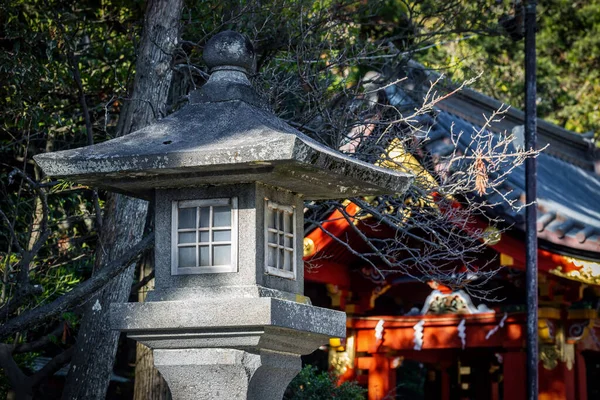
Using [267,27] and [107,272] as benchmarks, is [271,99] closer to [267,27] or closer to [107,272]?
[267,27]

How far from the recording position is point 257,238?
549cm

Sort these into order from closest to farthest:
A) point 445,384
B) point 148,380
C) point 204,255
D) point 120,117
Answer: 1. point 204,255
2. point 120,117
3. point 148,380
4. point 445,384

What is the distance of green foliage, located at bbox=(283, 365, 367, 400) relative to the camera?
970 cm

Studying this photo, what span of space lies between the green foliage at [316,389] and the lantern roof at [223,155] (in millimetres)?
4054

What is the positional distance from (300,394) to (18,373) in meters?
2.70

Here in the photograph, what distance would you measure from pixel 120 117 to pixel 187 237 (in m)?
3.35

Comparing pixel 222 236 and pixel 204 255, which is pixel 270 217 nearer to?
pixel 222 236

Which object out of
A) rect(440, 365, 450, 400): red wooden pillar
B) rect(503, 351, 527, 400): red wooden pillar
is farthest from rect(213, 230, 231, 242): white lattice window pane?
rect(440, 365, 450, 400): red wooden pillar

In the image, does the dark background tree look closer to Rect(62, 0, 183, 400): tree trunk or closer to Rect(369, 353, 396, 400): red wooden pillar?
Rect(62, 0, 183, 400): tree trunk

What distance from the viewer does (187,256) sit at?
5.62 m

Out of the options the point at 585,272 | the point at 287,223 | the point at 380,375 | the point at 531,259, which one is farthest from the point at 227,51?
the point at 380,375

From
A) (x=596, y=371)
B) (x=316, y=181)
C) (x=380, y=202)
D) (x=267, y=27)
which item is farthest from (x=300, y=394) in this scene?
(x=596, y=371)

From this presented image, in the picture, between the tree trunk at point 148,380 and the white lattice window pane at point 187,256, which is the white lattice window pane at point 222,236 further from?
the tree trunk at point 148,380

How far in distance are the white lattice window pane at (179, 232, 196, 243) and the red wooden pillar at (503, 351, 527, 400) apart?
6.21 meters
